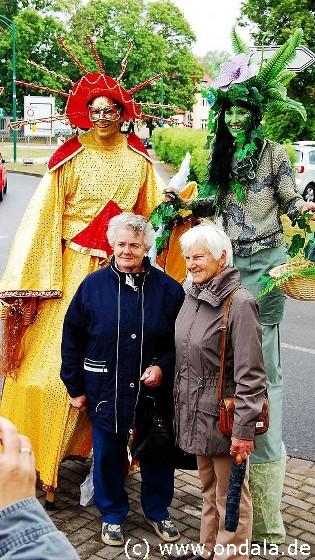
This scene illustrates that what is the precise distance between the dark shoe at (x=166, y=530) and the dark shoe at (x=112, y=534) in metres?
0.18

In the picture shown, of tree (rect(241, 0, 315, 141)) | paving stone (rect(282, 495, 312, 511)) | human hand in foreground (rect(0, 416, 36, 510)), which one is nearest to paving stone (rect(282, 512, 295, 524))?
paving stone (rect(282, 495, 312, 511))

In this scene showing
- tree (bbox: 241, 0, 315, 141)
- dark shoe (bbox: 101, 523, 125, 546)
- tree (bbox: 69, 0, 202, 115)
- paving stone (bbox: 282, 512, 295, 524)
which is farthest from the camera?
tree (bbox: 69, 0, 202, 115)

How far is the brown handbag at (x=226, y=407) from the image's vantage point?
3312 millimetres

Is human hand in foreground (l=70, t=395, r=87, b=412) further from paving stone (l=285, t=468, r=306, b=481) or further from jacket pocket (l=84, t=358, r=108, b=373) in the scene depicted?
paving stone (l=285, t=468, r=306, b=481)

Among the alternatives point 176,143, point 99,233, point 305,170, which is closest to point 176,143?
point 176,143

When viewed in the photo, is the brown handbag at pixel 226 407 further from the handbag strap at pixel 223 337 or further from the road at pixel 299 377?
the road at pixel 299 377

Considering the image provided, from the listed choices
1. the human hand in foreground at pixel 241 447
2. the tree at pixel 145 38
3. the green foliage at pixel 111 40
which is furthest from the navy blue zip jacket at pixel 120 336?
the tree at pixel 145 38

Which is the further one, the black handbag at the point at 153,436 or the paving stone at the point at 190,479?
the paving stone at the point at 190,479

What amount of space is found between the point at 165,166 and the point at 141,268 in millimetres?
29673

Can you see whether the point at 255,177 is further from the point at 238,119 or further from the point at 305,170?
the point at 305,170

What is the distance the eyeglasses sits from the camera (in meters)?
4.21

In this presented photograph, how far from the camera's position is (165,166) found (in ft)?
109

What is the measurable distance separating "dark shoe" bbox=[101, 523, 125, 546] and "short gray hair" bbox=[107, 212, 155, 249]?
4.48 ft

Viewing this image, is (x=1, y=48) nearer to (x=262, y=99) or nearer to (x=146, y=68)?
(x=146, y=68)
